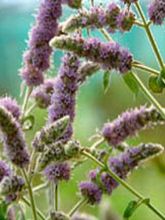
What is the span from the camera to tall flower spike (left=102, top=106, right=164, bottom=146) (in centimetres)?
76

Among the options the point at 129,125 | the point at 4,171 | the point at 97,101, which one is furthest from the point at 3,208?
the point at 97,101

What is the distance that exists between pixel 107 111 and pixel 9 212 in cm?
138

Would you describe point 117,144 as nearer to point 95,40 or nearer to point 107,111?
point 95,40

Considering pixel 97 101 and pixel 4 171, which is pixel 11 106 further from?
pixel 97 101

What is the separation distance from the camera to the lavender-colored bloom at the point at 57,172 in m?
0.73

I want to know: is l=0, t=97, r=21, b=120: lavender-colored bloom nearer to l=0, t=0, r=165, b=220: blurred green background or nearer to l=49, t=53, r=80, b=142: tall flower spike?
l=49, t=53, r=80, b=142: tall flower spike

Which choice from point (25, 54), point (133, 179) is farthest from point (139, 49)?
point (25, 54)

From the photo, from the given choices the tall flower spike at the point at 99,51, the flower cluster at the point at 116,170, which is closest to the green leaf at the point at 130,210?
the flower cluster at the point at 116,170

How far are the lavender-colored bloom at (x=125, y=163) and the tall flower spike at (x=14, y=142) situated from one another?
9 cm

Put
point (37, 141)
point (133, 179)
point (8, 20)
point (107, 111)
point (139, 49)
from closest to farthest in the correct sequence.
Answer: point (37, 141) → point (133, 179) → point (107, 111) → point (139, 49) → point (8, 20)

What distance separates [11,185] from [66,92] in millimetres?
105

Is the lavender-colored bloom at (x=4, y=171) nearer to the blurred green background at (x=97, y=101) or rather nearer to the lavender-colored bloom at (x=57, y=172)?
the lavender-colored bloom at (x=57, y=172)

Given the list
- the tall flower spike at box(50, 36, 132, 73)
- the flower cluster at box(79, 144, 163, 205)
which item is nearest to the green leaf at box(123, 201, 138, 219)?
the flower cluster at box(79, 144, 163, 205)

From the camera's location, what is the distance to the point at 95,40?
0.71m
